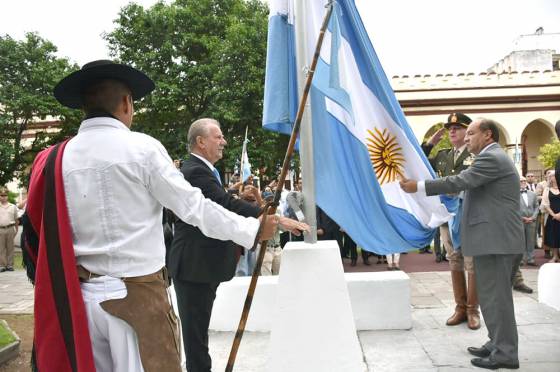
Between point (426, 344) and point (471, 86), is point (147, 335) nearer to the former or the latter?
point (426, 344)

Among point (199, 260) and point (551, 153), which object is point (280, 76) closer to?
point (199, 260)

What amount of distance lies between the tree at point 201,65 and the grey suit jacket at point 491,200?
16.5 metres

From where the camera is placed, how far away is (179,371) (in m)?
2.20

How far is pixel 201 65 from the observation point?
2139 cm

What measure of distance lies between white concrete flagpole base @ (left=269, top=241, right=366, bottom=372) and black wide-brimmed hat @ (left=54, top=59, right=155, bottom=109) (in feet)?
5.55

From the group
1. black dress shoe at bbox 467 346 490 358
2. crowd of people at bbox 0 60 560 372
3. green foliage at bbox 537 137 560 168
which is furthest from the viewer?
green foliage at bbox 537 137 560 168

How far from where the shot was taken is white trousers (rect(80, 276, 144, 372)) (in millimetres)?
2078

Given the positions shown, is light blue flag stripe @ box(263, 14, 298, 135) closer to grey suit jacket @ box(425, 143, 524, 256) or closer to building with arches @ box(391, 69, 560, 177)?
grey suit jacket @ box(425, 143, 524, 256)

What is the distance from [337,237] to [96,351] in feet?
29.6

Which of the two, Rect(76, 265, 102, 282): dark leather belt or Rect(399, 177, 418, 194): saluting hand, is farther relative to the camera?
Rect(399, 177, 418, 194): saluting hand

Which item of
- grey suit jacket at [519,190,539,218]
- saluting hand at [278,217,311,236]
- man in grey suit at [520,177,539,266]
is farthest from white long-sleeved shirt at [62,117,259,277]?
grey suit jacket at [519,190,539,218]

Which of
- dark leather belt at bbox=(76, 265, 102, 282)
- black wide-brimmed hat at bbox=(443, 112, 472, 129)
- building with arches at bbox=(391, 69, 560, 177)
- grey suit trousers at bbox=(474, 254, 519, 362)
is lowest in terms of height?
grey suit trousers at bbox=(474, 254, 519, 362)

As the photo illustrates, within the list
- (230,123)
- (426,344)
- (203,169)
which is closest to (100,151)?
(203,169)

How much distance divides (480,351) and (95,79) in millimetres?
3834
